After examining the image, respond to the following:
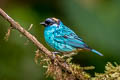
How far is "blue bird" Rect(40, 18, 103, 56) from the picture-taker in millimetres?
5621

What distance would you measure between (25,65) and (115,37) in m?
1.49

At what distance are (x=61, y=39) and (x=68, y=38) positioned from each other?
98mm

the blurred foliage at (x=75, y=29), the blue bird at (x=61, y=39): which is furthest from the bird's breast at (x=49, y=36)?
the blurred foliage at (x=75, y=29)

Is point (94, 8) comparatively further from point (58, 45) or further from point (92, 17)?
point (58, 45)

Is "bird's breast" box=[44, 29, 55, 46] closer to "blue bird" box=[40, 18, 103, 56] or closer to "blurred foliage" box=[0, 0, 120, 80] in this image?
"blue bird" box=[40, 18, 103, 56]

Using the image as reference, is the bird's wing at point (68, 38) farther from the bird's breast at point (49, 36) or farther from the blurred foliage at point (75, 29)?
the blurred foliage at point (75, 29)

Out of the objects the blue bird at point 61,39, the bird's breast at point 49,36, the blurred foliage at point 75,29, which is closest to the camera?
the blue bird at point 61,39

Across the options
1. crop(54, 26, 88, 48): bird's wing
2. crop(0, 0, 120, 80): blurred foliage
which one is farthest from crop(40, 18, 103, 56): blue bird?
crop(0, 0, 120, 80): blurred foliage

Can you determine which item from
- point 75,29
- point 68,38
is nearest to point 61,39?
point 68,38

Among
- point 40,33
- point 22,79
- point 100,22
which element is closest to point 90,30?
point 100,22

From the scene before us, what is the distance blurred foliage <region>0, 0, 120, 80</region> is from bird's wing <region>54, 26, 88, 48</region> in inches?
43.3

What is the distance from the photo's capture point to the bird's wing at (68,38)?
222 inches

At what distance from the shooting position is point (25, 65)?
277 inches

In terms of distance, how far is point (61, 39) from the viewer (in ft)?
19.1
